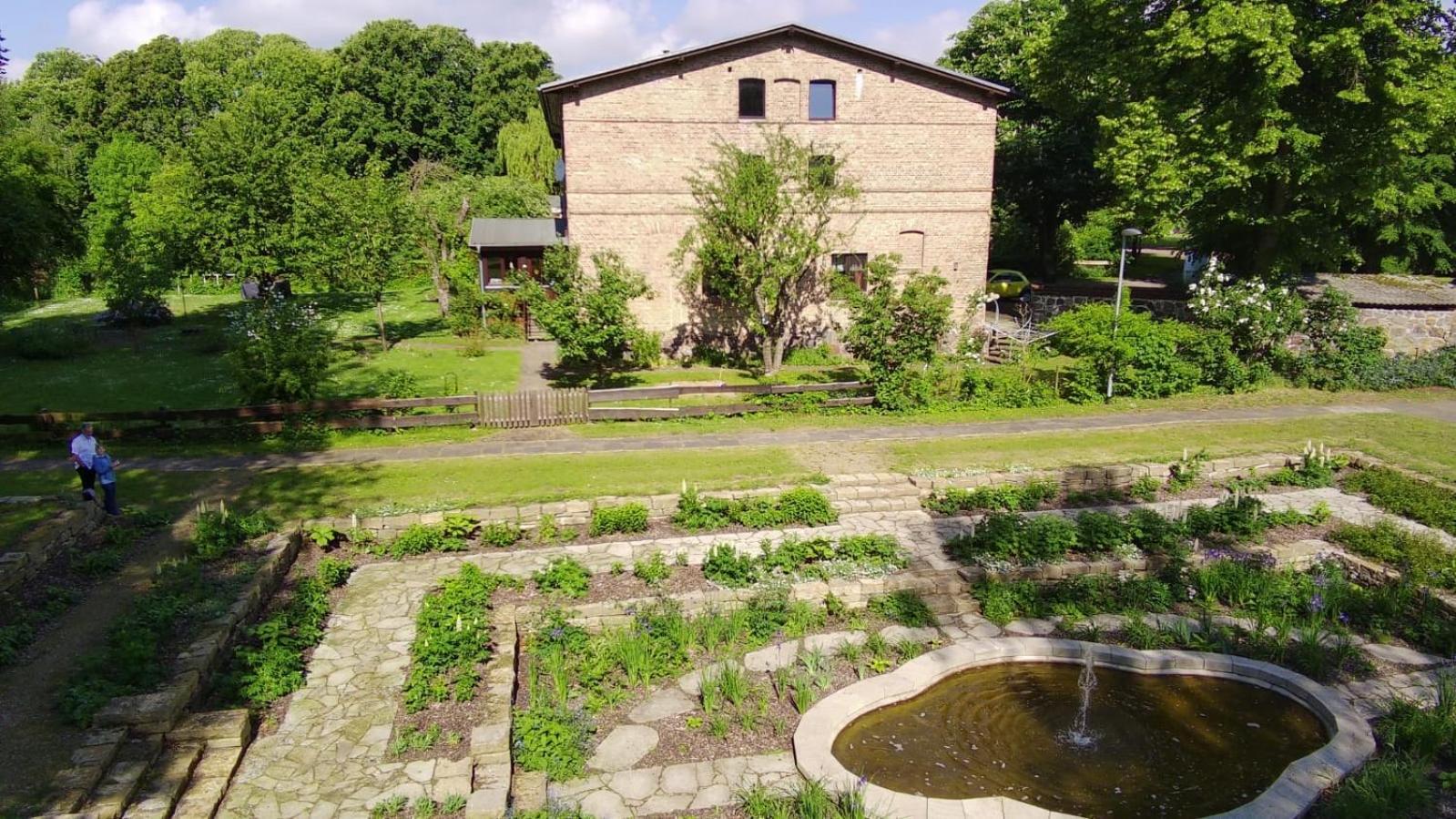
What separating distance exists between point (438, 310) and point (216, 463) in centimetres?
2355

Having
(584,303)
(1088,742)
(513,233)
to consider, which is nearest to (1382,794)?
(1088,742)

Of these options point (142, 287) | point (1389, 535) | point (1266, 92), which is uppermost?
point (1266, 92)

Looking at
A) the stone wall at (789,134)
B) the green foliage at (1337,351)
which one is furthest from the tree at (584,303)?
the green foliage at (1337,351)

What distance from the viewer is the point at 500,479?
52.5ft

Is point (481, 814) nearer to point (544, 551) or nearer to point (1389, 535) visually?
point (544, 551)

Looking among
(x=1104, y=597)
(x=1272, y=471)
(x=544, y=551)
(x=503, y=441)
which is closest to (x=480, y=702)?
(x=544, y=551)

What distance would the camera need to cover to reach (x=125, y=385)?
80.4ft

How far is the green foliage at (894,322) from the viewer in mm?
20547

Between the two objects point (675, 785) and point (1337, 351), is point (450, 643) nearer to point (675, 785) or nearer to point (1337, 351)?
point (675, 785)

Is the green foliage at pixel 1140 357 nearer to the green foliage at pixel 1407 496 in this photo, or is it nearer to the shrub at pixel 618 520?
the green foliage at pixel 1407 496

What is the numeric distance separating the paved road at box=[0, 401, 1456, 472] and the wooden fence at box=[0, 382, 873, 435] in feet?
1.98

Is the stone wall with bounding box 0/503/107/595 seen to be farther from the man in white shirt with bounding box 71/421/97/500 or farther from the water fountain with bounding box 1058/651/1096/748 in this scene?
the water fountain with bounding box 1058/651/1096/748

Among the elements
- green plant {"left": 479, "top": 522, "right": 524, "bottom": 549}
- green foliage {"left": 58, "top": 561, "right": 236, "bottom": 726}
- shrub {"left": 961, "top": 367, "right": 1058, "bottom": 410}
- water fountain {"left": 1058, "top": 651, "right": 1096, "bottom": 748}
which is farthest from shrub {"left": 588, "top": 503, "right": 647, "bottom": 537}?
shrub {"left": 961, "top": 367, "right": 1058, "bottom": 410}

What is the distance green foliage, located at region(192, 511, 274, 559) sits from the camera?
40.2 ft
